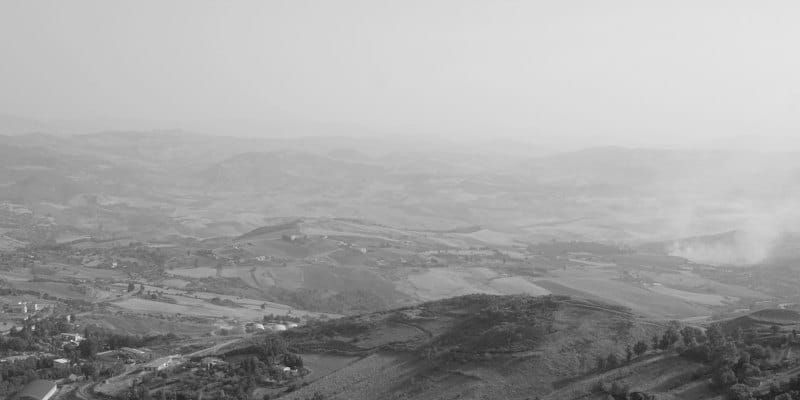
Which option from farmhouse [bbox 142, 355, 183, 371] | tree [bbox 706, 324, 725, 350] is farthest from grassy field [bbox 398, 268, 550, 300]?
tree [bbox 706, 324, 725, 350]

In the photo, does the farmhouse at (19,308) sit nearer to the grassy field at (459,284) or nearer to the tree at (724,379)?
the grassy field at (459,284)

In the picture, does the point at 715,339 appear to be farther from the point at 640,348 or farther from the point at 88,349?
the point at 88,349

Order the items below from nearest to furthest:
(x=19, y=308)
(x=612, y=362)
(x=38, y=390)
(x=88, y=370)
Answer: (x=612, y=362) < (x=38, y=390) < (x=88, y=370) < (x=19, y=308)

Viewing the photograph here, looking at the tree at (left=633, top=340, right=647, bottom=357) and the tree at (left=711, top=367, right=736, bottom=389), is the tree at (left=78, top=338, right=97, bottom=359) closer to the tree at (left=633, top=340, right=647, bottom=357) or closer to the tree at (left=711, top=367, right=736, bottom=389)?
the tree at (left=633, top=340, right=647, bottom=357)

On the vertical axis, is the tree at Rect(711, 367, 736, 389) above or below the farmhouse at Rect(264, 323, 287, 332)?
above

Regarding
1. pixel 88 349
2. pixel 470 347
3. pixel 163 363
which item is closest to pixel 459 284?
pixel 470 347

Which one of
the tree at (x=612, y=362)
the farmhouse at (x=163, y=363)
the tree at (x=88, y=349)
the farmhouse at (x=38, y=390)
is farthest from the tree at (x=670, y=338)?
the tree at (x=88, y=349)
